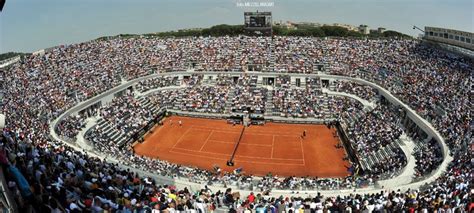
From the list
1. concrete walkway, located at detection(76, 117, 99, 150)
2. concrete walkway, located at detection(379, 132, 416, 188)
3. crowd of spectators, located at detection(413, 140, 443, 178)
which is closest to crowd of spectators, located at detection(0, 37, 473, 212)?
crowd of spectators, located at detection(413, 140, 443, 178)

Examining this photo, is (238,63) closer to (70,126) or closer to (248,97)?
(248,97)

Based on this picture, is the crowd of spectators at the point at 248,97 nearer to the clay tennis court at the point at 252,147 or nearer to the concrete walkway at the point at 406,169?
the clay tennis court at the point at 252,147

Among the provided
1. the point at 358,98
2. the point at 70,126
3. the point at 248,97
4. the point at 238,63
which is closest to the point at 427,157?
the point at 358,98

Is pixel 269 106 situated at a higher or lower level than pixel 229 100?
lower

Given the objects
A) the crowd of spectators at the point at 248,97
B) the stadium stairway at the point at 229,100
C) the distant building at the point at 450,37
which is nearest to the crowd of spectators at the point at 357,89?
the crowd of spectators at the point at 248,97

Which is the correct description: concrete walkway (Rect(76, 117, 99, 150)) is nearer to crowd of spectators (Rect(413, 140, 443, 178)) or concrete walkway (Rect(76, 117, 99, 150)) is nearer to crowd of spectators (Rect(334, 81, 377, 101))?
crowd of spectators (Rect(413, 140, 443, 178))

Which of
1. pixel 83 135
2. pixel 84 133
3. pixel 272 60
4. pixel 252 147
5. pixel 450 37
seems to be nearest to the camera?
pixel 83 135

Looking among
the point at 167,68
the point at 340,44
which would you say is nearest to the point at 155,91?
the point at 167,68
